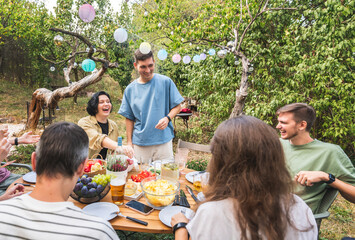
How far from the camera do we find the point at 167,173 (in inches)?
73.2

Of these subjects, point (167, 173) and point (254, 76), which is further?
point (254, 76)

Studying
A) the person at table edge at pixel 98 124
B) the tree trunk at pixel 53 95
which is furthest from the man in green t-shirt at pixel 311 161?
the tree trunk at pixel 53 95

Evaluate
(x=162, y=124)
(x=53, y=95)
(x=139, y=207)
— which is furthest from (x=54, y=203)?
(x=53, y=95)

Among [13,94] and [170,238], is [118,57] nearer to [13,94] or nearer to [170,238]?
[13,94]

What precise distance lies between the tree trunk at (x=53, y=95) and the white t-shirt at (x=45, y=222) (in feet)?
16.4

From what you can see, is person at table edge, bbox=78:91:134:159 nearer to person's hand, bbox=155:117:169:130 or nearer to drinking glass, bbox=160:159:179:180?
person's hand, bbox=155:117:169:130

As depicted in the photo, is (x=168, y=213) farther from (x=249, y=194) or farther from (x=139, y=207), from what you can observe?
(x=249, y=194)

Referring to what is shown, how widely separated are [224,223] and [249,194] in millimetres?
167

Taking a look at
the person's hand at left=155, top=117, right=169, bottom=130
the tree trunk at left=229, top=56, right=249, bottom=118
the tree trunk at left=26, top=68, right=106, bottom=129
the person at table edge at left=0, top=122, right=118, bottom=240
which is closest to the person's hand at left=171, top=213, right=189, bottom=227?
the person at table edge at left=0, top=122, right=118, bottom=240

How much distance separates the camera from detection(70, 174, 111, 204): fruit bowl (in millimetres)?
1476

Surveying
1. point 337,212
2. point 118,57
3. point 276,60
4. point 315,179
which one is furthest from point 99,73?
point 118,57

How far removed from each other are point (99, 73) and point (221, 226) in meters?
5.49

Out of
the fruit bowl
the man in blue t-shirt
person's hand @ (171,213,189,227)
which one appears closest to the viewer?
person's hand @ (171,213,189,227)

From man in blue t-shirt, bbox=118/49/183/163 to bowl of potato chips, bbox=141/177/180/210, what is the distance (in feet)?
2.85
